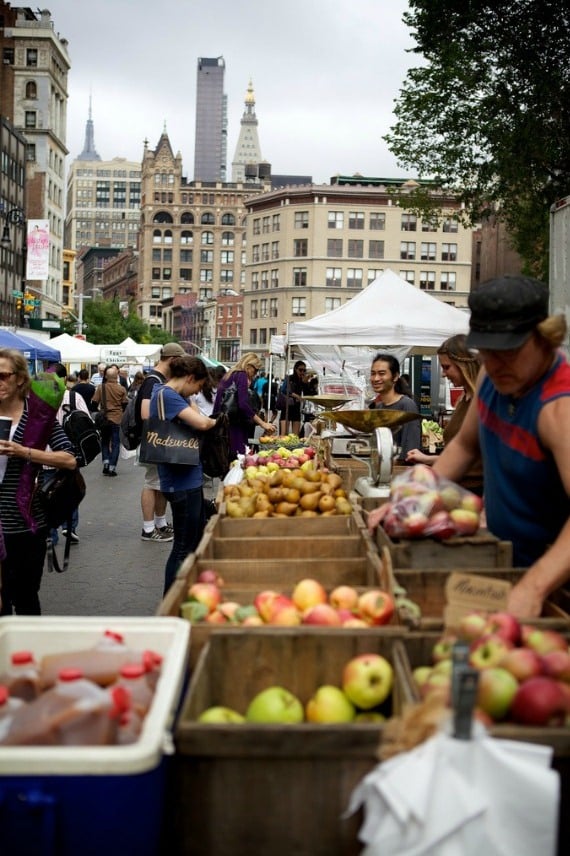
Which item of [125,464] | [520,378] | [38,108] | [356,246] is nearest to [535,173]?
[125,464]

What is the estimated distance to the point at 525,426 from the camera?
10.2 ft

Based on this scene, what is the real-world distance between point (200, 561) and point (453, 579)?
128cm

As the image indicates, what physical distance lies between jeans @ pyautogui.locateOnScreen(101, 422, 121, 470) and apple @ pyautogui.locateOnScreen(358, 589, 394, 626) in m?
14.3

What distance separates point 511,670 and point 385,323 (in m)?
11.2

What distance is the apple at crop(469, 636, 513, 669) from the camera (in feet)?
7.18

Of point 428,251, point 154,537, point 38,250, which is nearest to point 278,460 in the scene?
point 154,537

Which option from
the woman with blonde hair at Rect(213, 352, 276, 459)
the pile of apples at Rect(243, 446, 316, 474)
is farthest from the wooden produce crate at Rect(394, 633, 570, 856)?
the woman with blonde hair at Rect(213, 352, 276, 459)

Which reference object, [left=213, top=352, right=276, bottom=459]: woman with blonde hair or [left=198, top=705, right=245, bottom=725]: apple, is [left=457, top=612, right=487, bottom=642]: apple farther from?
[left=213, top=352, right=276, bottom=459]: woman with blonde hair

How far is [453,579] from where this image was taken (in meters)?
2.58

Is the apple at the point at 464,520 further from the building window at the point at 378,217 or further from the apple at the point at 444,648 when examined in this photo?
the building window at the point at 378,217

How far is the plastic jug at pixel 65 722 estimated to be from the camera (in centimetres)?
191

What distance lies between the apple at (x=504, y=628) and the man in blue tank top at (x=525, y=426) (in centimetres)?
31

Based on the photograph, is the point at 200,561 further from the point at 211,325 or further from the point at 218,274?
the point at 218,274

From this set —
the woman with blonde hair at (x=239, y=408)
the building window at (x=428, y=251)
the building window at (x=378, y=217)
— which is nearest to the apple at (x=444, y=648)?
the woman with blonde hair at (x=239, y=408)
